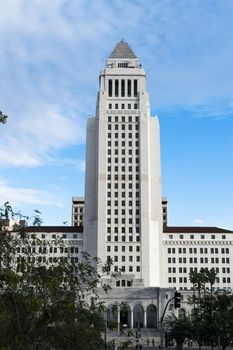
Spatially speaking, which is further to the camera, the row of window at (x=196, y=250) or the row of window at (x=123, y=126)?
the row of window at (x=196, y=250)

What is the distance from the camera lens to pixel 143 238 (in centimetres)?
13400

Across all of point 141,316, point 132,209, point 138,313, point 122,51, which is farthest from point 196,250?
point 122,51

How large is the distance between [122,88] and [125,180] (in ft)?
87.8

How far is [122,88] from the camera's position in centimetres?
14650

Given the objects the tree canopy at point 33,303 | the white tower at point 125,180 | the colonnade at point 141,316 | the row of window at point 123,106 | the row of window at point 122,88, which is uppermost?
the row of window at point 122,88

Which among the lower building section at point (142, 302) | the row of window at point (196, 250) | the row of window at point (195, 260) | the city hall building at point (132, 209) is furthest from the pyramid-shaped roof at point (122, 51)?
the lower building section at point (142, 302)

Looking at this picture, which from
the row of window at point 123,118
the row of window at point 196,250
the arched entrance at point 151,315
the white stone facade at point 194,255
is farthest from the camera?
the row of window at point 196,250

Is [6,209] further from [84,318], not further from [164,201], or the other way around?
[164,201]

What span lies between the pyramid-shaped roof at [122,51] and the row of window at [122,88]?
30.9 ft

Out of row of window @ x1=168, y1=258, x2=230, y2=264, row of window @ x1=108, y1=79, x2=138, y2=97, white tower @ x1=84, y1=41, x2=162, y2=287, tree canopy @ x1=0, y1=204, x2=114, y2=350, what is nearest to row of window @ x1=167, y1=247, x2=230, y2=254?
row of window @ x1=168, y1=258, x2=230, y2=264

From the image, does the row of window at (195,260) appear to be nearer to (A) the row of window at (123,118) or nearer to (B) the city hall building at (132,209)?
(B) the city hall building at (132,209)

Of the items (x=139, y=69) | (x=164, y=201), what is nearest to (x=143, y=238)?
(x=139, y=69)

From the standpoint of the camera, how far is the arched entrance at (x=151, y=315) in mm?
124312

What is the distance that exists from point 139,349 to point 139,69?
92.9 meters
